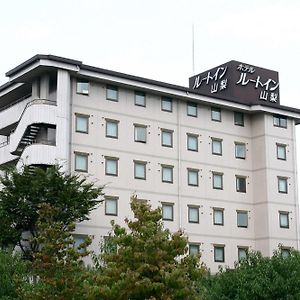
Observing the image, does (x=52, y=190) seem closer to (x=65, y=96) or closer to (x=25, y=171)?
(x=25, y=171)

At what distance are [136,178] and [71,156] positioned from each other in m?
5.80

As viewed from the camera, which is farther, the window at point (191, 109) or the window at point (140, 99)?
the window at point (191, 109)

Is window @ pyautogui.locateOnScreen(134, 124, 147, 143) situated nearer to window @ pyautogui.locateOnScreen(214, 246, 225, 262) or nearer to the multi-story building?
the multi-story building

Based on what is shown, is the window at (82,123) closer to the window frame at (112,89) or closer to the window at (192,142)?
the window frame at (112,89)

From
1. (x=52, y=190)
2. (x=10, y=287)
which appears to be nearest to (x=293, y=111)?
(x=52, y=190)

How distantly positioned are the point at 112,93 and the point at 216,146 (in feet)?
34.3

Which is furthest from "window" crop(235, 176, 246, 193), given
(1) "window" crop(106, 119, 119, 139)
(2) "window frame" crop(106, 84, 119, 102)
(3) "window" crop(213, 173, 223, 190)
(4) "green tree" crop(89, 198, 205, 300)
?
(4) "green tree" crop(89, 198, 205, 300)

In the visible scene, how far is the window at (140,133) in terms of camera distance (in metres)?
58.8

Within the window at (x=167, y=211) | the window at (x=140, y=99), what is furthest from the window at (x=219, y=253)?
the window at (x=140, y=99)

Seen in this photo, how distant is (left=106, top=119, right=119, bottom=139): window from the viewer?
188ft

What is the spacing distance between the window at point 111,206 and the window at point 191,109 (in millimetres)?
10273

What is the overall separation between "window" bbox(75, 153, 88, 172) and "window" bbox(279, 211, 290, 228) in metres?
Answer: 18.0

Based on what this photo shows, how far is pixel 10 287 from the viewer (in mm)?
36219

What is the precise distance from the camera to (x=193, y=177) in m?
61.3
